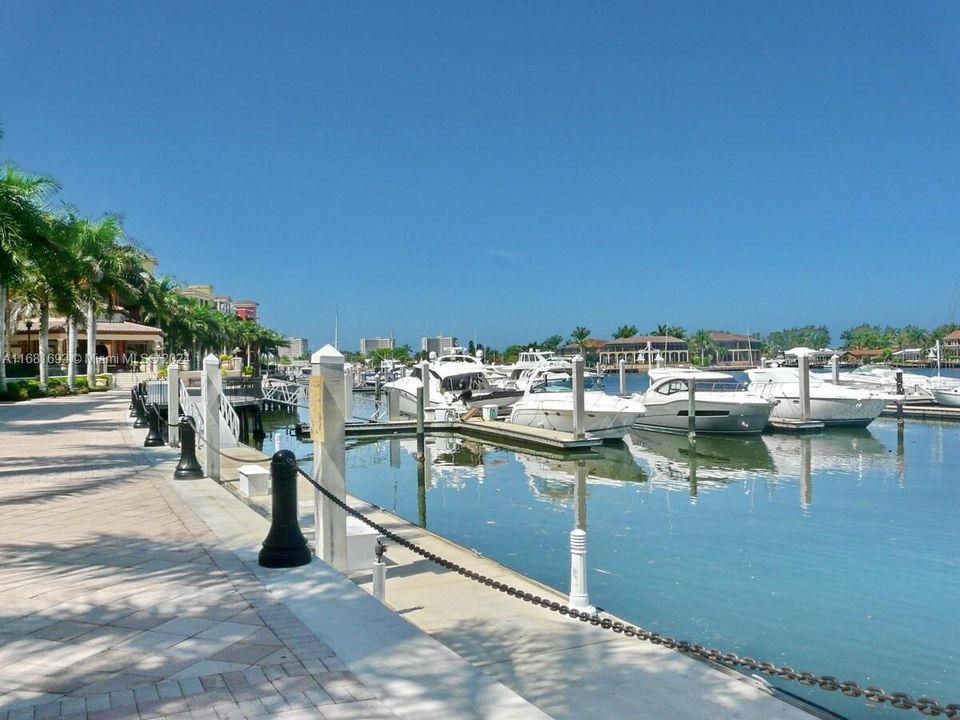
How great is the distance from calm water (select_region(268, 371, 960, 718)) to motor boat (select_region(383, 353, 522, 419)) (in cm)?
971

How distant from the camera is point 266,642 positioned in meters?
4.83

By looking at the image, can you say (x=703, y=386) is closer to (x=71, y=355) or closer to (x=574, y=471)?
(x=574, y=471)

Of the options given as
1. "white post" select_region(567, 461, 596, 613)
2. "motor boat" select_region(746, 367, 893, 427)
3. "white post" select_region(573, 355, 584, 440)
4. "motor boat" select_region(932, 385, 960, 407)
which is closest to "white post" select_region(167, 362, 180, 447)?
"white post" select_region(573, 355, 584, 440)

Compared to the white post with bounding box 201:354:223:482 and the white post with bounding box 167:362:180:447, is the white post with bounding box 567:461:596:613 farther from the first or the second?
the white post with bounding box 167:362:180:447

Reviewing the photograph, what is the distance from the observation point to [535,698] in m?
5.14

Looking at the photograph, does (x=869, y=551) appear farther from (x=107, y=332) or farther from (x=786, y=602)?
(x=107, y=332)

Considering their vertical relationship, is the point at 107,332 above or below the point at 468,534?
above

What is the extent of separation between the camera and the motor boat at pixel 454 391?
36.0m

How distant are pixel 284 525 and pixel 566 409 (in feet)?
72.5

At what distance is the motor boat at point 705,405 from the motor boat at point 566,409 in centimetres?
108

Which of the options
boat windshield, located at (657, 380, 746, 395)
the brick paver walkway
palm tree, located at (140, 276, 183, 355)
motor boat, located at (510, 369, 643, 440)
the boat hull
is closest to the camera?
the brick paver walkway

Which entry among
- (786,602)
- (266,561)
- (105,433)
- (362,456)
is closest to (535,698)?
(266,561)

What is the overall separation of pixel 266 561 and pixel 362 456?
19.7 meters

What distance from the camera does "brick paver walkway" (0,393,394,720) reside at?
12.9 ft
